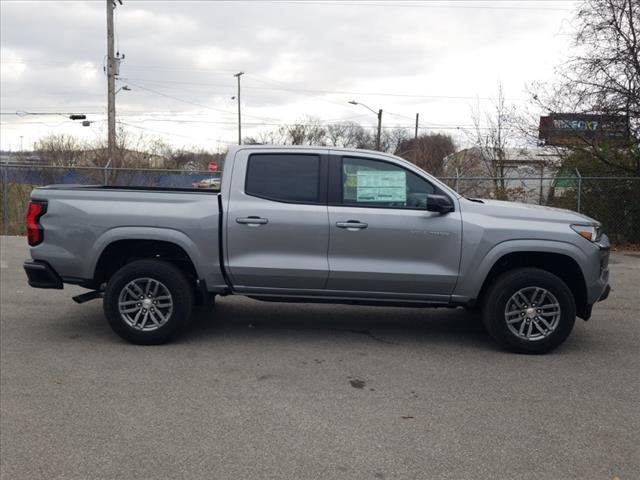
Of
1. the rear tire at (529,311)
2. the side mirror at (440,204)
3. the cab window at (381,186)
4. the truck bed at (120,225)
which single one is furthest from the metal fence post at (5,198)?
the rear tire at (529,311)

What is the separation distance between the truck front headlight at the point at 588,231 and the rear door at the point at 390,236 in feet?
3.60

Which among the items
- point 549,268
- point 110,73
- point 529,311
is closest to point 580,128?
point 549,268

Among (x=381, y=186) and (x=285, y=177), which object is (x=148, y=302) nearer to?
(x=285, y=177)

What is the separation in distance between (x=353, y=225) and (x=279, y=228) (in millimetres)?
705

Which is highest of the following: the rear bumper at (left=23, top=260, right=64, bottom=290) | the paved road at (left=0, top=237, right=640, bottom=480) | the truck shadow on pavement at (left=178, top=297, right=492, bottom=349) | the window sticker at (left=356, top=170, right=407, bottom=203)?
the window sticker at (left=356, top=170, right=407, bottom=203)

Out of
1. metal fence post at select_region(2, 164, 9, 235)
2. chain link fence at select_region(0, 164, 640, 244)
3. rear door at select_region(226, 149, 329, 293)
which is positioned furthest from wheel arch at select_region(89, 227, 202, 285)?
metal fence post at select_region(2, 164, 9, 235)

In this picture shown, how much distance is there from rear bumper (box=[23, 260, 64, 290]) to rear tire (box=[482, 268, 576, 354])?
4.18 metres

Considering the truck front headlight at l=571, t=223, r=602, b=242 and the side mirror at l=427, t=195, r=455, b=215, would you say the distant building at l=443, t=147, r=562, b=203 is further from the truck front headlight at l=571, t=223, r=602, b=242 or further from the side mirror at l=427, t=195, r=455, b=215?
the side mirror at l=427, t=195, r=455, b=215

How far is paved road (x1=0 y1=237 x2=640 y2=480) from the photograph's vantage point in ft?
10.8

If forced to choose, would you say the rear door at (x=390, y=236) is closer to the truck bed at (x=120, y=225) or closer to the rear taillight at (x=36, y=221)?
the truck bed at (x=120, y=225)

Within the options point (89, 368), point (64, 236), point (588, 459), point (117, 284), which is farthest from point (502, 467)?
point (64, 236)

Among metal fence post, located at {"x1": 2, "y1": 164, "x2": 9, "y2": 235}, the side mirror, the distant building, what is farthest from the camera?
the distant building

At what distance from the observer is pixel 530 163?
16.0 metres

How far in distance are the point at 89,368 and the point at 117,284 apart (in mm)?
872
